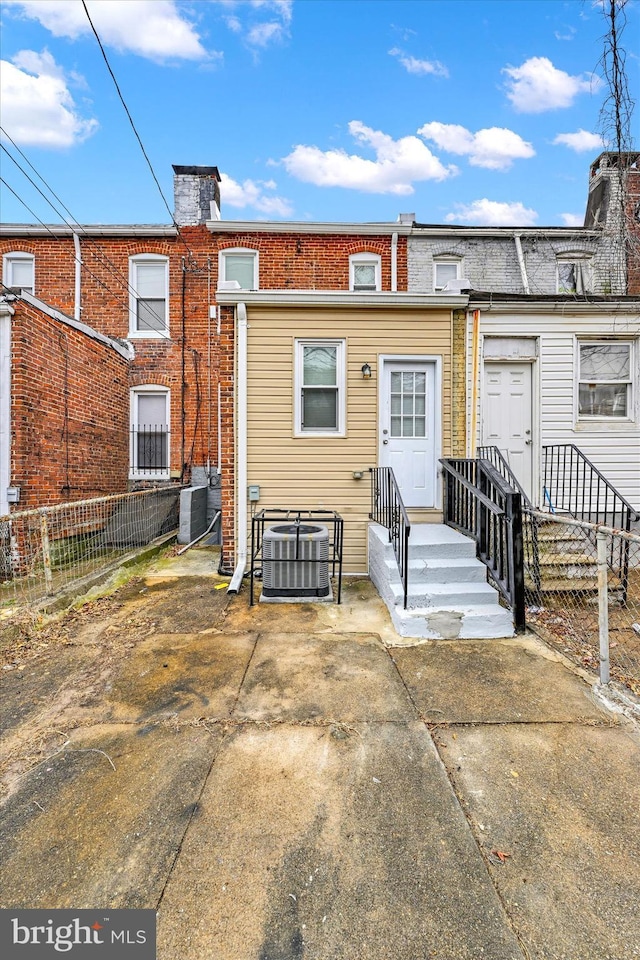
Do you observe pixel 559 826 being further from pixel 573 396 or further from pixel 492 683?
pixel 573 396

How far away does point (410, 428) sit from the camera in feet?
19.5

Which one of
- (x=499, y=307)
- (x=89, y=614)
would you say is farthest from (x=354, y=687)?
(x=499, y=307)

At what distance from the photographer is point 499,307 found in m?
6.00

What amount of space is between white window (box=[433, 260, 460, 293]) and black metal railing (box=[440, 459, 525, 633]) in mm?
6260

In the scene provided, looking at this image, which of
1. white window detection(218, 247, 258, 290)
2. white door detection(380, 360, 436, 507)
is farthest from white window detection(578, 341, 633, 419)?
white window detection(218, 247, 258, 290)

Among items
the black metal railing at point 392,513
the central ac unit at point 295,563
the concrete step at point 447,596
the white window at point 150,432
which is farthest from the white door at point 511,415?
the white window at point 150,432

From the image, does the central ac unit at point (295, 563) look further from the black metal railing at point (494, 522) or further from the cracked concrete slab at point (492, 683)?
the black metal railing at point (494, 522)

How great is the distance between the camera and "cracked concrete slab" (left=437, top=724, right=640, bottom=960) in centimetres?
142

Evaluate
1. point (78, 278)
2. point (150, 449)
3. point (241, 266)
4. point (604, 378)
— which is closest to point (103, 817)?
point (604, 378)

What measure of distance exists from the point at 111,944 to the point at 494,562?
3894mm

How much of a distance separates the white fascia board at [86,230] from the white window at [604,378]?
9.16 m

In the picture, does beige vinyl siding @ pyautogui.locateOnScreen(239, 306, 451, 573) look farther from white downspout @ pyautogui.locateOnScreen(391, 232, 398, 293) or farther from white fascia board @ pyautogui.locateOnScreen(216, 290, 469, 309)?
white downspout @ pyautogui.locateOnScreen(391, 232, 398, 293)

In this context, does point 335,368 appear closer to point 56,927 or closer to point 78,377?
point 78,377

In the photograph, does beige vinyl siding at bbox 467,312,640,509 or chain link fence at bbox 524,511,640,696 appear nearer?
chain link fence at bbox 524,511,640,696
